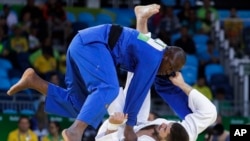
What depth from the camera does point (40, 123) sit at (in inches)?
699

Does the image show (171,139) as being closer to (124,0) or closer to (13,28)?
(13,28)

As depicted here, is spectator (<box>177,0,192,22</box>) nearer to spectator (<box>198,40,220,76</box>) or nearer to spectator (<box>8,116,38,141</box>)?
spectator (<box>198,40,220,76</box>)

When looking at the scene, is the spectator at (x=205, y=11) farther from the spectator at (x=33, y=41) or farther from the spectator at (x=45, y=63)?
the spectator at (x=45, y=63)

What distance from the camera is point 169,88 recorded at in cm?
1230

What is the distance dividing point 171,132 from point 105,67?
0.95m

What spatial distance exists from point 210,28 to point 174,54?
36.2 feet

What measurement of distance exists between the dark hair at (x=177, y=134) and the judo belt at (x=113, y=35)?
1.01m

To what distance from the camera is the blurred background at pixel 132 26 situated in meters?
18.1

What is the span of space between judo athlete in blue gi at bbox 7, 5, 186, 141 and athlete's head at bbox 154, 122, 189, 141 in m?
0.26

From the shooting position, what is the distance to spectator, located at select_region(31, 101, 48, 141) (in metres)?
17.6

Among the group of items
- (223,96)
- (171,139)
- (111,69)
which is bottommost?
(223,96)

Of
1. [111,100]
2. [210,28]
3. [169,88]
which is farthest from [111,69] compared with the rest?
[210,28]

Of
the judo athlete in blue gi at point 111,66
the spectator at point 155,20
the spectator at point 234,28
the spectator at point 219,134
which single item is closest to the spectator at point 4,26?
the spectator at point 155,20

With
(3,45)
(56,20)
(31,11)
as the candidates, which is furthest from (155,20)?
(3,45)
